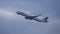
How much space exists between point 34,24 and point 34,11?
20 centimetres

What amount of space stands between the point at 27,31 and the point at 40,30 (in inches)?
7.8

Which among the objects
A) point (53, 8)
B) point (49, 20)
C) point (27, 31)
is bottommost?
point (27, 31)

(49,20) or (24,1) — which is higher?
(24,1)

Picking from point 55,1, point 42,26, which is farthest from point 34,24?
point 55,1

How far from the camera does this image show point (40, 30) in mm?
1897

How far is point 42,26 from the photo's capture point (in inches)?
75.0

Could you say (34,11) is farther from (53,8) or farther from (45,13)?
(53,8)

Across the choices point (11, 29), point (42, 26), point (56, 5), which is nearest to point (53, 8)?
point (56, 5)

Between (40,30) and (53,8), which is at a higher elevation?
(53,8)

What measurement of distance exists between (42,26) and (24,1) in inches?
18.5

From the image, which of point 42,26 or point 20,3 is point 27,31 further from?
point 20,3

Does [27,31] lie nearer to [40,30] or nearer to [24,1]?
[40,30]

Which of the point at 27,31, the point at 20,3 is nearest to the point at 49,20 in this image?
the point at 27,31

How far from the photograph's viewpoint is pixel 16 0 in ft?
6.24
